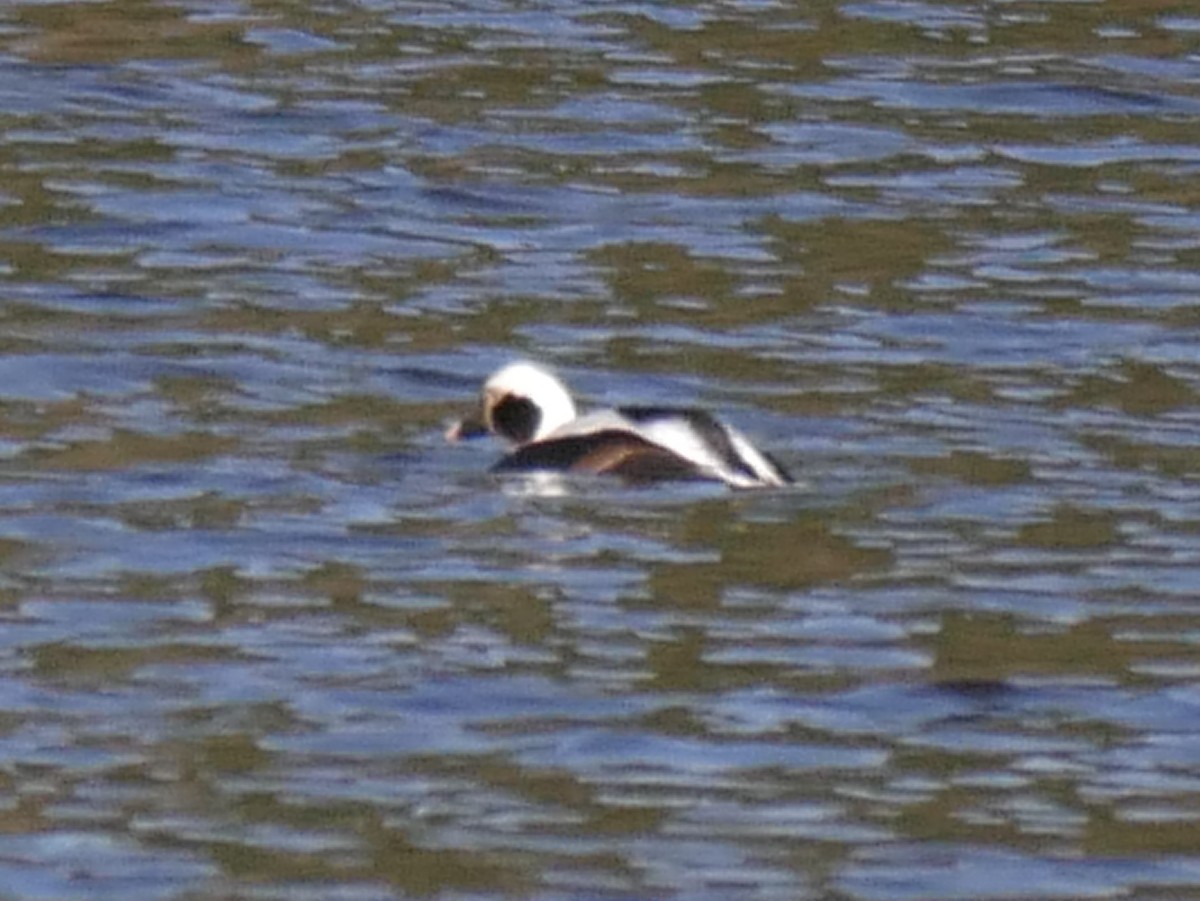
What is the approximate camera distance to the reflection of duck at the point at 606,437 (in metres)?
10.8

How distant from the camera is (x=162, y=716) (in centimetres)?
846

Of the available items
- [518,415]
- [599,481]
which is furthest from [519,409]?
[599,481]

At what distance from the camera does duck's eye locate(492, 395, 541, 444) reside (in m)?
11.4

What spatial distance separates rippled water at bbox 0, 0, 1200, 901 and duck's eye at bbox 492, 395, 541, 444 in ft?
0.52

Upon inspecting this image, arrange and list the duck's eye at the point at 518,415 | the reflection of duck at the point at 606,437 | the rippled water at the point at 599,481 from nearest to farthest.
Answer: the rippled water at the point at 599,481, the reflection of duck at the point at 606,437, the duck's eye at the point at 518,415

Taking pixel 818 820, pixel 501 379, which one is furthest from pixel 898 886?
pixel 501 379

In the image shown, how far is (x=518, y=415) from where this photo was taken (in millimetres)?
11453

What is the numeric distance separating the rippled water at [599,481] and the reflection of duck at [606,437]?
3.5 inches

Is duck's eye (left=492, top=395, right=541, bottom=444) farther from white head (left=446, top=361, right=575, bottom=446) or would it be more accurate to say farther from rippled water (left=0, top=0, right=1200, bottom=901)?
rippled water (left=0, top=0, right=1200, bottom=901)

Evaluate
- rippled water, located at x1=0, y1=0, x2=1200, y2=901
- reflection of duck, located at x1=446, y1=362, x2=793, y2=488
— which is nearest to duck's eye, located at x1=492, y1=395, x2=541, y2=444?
reflection of duck, located at x1=446, y1=362, x2=793, y2=488

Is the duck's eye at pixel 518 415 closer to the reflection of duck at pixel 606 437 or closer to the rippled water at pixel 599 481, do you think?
the reflection of duck at pixel 606 437

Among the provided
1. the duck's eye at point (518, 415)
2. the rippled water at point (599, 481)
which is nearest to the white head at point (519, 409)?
the duck's eye at point (518, 415)

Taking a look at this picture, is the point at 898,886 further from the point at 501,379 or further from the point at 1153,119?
the point at 1153,119

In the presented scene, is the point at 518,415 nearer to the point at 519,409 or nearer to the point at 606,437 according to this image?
the point at 519,409
